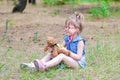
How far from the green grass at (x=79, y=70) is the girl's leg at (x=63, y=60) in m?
0.08

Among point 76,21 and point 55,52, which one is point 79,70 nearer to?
point 55,52

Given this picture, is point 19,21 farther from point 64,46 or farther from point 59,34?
point 64,46

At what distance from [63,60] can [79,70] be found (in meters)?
0.24

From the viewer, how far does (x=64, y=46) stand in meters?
5.62

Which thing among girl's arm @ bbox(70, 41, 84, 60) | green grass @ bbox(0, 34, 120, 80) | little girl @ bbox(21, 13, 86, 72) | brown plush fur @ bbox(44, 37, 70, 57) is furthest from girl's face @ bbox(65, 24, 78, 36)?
green grass @ bbox(0, 34, 120, 80)

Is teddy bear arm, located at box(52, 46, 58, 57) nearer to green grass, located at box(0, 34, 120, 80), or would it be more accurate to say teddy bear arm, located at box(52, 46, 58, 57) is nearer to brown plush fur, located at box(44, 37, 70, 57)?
brown plush fur, located at box(44, 37, 70, 57)

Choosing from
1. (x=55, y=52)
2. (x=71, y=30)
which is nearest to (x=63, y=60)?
(x=55, y=52)

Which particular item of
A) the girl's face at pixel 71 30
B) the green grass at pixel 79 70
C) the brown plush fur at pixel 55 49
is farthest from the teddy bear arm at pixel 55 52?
the girl's face at pixel 71 30

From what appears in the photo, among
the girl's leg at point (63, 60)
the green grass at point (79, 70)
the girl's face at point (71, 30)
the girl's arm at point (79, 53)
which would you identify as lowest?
the green grass at point (79, 70)

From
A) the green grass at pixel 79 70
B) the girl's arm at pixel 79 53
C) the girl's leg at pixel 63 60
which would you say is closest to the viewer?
the green grass at pixel 79 70

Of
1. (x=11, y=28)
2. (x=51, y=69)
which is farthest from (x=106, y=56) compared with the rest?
(x=11, y=28)

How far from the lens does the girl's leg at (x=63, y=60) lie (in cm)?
518

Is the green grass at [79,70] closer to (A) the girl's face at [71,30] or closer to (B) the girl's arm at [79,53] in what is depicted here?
(B) the girl's arm at [79,53]

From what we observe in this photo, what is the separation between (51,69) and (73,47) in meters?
0.44
